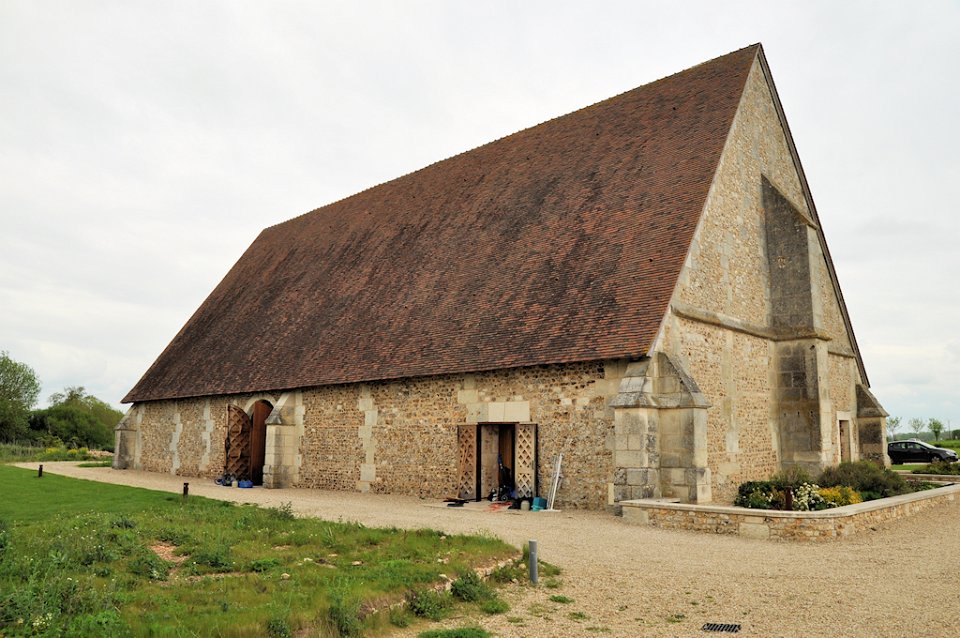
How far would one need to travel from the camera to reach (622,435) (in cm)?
1241

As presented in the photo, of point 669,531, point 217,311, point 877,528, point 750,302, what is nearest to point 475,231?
point 750,302

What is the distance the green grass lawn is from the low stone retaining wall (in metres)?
3.51

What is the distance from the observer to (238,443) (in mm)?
20578

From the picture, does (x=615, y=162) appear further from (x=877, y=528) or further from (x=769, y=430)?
(x=877, y=528)

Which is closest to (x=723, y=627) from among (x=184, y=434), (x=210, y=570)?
(x=210, y=570)

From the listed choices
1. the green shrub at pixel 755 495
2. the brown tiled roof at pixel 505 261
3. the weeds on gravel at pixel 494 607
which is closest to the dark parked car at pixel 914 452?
the green shrub at pixel 755 495

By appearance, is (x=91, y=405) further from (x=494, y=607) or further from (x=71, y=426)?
(x=494, y=607)

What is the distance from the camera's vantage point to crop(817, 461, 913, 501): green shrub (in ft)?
47.7

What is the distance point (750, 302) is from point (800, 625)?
11.0m

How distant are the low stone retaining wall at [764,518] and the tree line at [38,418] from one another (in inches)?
2021

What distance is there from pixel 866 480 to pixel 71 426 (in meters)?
58.4

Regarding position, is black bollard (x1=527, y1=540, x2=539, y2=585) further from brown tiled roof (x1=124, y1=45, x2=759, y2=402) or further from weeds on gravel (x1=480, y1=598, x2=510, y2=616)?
brown tiled roof (x1=124, y1=45, x2=759, y2=402)

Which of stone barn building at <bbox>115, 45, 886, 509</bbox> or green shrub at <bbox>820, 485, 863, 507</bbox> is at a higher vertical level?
stone barn building at <bbox>115, 45, 886, 509</bbox>

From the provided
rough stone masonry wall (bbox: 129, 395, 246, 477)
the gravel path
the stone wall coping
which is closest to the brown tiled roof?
rough stone masonry wall (bbox: 129, 395, 246, 477)
